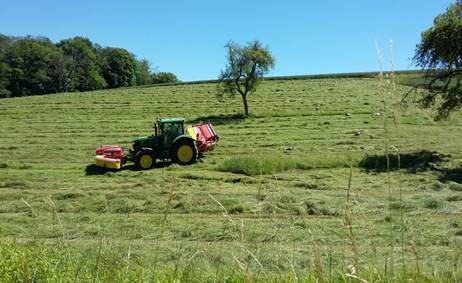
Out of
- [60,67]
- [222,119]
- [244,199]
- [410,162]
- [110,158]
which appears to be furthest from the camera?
[60,67]

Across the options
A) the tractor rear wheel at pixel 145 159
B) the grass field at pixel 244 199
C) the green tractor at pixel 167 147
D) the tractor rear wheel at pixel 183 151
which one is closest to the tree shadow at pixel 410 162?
the grass field at pixel 244 199

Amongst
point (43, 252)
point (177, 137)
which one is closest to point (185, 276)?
point (43, 252)

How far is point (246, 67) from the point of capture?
1511 inches

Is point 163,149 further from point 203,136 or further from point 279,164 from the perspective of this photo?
point 279,164

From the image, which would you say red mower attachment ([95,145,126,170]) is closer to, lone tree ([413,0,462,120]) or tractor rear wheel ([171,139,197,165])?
tractor rear wheel ([171,139,197,165])

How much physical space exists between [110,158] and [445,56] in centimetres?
1379

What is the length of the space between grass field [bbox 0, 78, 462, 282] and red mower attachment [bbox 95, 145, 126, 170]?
1.68 ft


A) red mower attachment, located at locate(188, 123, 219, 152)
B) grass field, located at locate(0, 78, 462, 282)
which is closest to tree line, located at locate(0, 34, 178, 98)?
grass field, located at locate(0, 78, 462, 282)

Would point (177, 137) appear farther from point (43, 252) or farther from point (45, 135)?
point (43, 252)

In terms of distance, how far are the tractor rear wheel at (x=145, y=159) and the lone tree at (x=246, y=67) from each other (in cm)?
1912

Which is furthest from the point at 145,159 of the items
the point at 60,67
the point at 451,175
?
the point at 60,67

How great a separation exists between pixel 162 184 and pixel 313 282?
12336mm

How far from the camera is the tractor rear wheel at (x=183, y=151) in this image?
66.1 feet

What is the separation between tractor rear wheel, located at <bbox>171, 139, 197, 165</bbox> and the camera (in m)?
20.1
